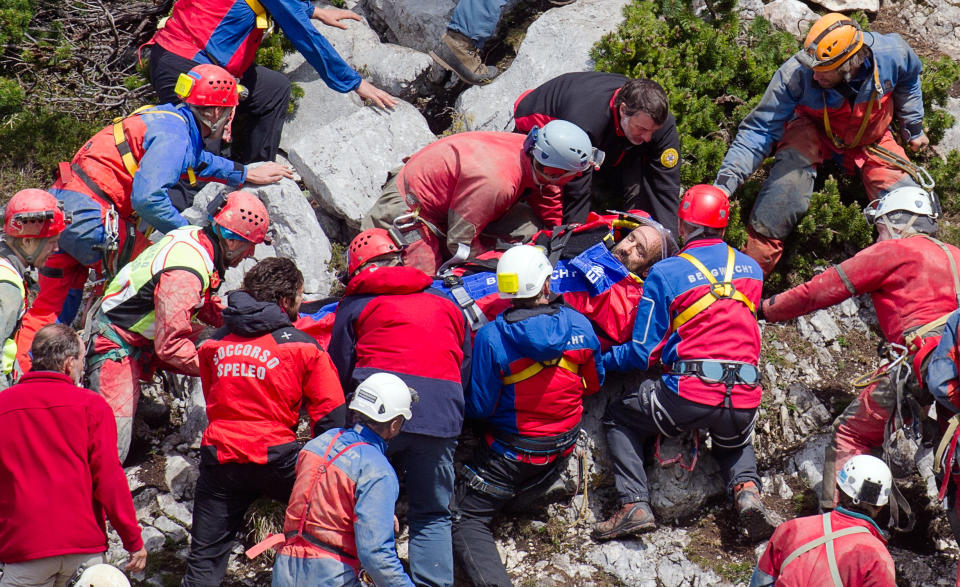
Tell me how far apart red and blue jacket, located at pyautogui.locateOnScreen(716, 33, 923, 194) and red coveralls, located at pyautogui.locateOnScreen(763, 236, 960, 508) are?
143 cm

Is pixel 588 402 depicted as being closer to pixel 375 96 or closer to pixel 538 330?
pixel 538 330

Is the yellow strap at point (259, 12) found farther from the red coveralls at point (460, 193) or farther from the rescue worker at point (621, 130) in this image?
the rescue worker at point (621, 130)

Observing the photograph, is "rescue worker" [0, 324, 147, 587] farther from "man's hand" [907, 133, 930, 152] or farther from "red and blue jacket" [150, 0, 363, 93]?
"man's hand" [907, 133, 930, 152]

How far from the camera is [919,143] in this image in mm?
8125

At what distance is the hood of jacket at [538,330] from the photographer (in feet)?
19.8

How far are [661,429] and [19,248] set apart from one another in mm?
4524

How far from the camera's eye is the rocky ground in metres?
6.68

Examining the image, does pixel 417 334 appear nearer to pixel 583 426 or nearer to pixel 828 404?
pixel 583 426

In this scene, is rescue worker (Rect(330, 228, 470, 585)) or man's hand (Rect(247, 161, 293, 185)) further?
man's hand (Rect(247, 161, 293, 185))

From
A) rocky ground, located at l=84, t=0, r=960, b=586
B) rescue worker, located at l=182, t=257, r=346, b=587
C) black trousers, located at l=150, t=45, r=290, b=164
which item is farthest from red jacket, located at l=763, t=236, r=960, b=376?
black trousers, located at l=150, t=45, r=290, b=164

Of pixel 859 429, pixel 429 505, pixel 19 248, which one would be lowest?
pixel 859 429

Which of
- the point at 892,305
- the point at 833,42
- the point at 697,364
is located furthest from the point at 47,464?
the point at 833,42

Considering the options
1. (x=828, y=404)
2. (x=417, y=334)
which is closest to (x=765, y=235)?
(x=828, y=404)

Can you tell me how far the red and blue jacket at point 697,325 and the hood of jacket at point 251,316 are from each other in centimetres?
247
